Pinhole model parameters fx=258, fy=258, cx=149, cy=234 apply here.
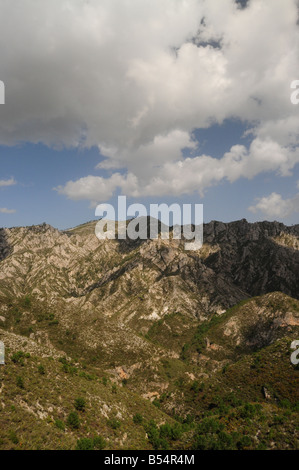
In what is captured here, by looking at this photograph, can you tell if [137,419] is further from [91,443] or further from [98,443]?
[91,443]

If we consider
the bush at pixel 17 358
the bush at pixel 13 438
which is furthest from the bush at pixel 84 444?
the bush at pixel 17 358

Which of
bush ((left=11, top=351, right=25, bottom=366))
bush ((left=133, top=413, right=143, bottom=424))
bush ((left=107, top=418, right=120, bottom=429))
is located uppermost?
bush ((left=11, top=351, right=25, bottom=366))

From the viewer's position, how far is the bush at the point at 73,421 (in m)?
42.0

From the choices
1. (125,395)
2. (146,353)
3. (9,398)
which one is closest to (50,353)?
(125,395)

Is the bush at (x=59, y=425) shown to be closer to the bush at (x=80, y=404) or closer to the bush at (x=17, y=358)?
the bush at (x=80, y=404)

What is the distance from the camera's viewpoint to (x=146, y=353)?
104m

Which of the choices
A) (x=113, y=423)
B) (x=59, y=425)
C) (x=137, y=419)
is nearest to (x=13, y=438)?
(x=59, y=425)

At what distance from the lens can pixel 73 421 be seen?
4216 centimetres

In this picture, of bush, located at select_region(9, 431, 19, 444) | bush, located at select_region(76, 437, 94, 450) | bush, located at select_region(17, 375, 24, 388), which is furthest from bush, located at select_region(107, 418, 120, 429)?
bush, located at select_region(9, 431, 19, 444)

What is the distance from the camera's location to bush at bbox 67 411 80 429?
42.0m

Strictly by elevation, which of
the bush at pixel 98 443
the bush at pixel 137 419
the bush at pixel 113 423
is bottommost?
the bush at pixel 137 419

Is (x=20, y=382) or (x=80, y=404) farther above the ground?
(x=20, y=382)

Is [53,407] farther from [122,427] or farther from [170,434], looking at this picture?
[170,434]

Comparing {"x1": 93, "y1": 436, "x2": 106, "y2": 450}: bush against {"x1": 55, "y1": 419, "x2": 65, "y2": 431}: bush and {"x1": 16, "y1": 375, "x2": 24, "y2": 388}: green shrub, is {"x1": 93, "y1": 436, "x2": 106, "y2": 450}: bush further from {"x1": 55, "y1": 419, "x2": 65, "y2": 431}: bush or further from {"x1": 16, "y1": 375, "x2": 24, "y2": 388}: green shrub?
{"x1": 16, "y1": 375, "x2": 24, "y2": 388}: green shrub
